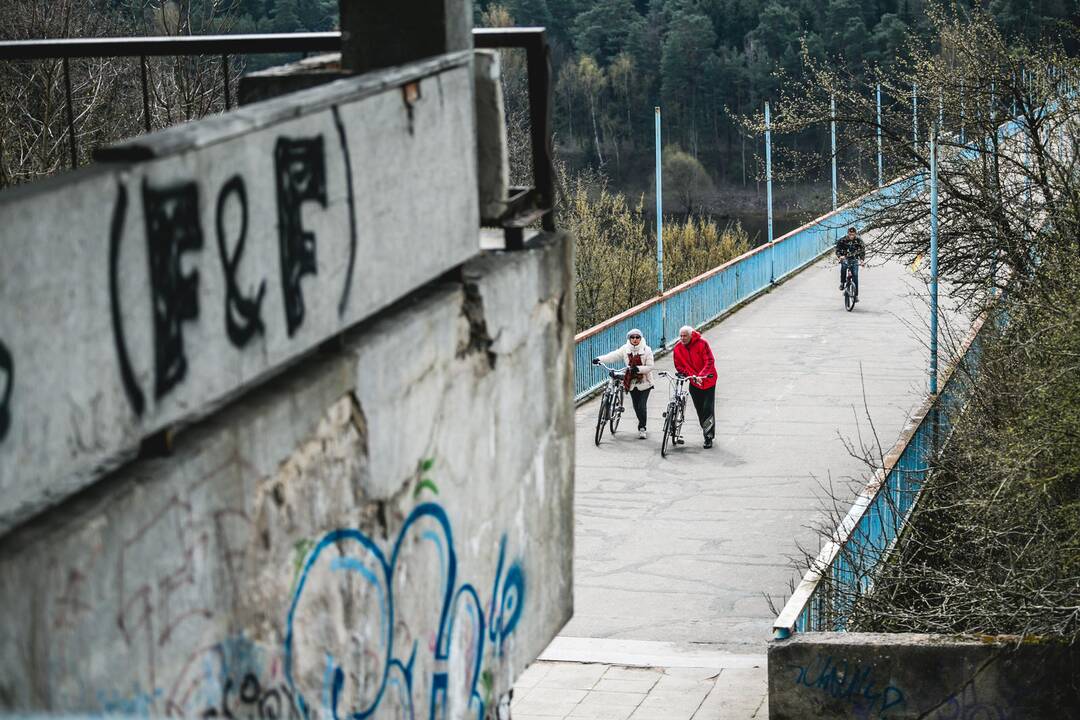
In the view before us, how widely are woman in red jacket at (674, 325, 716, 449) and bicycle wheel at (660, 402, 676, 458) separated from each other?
0.34 meters

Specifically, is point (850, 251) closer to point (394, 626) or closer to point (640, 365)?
point (640, 365)

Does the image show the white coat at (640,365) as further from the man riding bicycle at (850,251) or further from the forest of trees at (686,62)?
the forest of trees at (686,62)

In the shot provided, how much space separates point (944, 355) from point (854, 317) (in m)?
7.58

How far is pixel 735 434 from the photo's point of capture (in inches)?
768

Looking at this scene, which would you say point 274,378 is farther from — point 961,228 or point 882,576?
point 961,228

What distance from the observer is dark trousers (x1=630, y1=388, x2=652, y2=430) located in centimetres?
1878

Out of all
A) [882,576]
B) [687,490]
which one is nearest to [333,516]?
[882,576]

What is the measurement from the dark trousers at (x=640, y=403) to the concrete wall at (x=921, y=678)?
8691mm

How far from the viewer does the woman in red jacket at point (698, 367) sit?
18078 millimetres

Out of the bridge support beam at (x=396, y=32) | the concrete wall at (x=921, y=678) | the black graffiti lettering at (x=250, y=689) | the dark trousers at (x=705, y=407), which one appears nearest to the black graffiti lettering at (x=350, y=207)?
the black graffiti lettering at (x=250, y=689)

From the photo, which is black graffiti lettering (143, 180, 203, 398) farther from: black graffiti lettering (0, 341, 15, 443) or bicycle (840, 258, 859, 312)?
bicycle (840, 258, 859, 312)

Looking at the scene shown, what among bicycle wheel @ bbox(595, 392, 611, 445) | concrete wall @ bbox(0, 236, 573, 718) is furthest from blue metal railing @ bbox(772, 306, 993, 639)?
concrete wall @ bbox(0, 236, 573, 718)

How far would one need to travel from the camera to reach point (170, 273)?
247cm

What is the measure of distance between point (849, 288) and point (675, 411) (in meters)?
11.8
